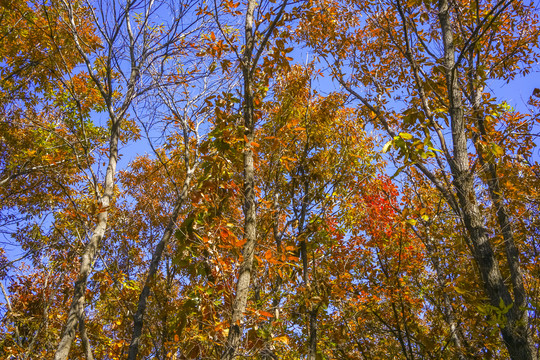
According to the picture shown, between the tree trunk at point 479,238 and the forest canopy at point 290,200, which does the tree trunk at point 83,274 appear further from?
the tree trunk at point 479,238

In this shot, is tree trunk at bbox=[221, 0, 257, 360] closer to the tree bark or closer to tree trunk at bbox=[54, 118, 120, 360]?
the tree bark

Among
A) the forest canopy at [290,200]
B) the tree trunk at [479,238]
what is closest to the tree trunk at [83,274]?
the forest canopy at [290,200]

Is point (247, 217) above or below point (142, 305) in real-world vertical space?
above

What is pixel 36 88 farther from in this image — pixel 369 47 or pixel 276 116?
pixel 369 47

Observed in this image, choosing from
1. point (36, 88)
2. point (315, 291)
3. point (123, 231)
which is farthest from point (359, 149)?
point (36, 88)

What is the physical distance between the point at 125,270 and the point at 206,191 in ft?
19.3

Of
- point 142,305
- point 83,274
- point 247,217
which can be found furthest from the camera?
point 142,305

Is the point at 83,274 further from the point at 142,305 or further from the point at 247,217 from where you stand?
the point at 247,217

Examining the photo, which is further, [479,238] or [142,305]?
[142,305]

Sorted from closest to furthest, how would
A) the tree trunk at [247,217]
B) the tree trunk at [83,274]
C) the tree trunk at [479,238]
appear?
the tree trunk at [247,217] → the tree trunk at [479,238] → the tree trunk at [83,274]

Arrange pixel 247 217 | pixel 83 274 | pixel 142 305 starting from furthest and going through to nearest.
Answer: pixel 142 305 < pixel 83 274 < pixel 247 217

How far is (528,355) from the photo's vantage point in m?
3.10

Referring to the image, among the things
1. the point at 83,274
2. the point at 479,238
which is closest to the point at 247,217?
the point at 479,238

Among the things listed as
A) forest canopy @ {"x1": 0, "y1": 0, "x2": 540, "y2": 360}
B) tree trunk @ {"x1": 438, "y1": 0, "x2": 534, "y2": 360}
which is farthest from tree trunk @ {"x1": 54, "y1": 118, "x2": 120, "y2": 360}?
tree trunk @ {"x1": 438, "y1": 0, "x2": 534, "y2": 360}
